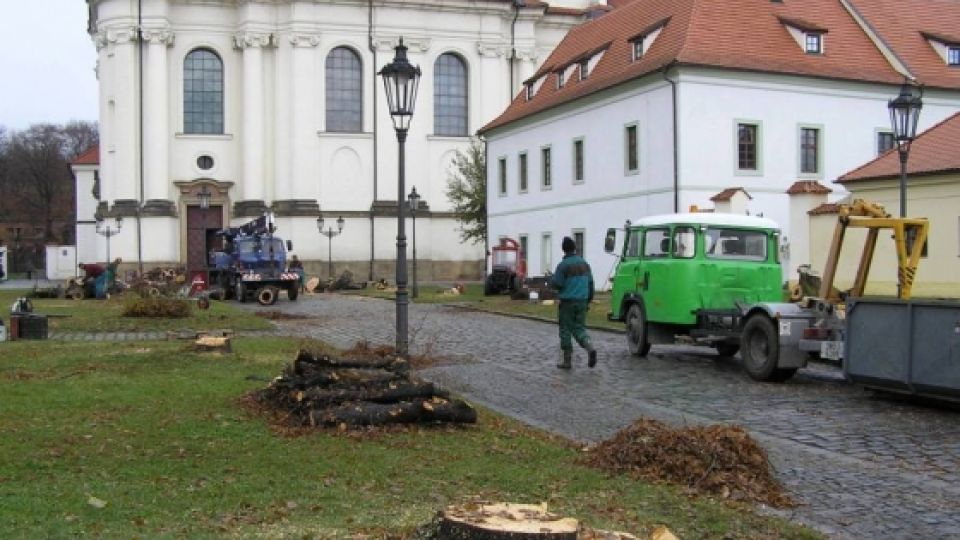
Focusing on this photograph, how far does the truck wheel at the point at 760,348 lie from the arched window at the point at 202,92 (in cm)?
5014

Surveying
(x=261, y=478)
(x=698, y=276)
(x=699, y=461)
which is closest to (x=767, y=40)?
(x=698, y=276)

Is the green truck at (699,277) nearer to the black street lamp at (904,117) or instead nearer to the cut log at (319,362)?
the black street lamp at (904,117)

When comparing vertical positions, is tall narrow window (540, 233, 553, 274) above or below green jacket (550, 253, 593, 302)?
above

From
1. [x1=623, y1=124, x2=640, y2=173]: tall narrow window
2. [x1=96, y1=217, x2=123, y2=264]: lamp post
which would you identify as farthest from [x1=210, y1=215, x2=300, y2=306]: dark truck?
[x1=96, y1=217, x2=123, y2=264]: lamp post

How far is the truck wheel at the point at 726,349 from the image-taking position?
1694 centimetres

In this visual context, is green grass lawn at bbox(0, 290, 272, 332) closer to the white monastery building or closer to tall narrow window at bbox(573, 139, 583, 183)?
the white monastery building

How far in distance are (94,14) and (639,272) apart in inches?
2072

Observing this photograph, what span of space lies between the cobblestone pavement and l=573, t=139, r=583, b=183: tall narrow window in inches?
871

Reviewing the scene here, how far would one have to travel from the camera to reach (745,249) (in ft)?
58.2

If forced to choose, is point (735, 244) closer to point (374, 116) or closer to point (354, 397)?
point (354, 397)

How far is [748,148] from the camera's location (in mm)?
37438

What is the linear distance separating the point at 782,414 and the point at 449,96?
53857 millimetres

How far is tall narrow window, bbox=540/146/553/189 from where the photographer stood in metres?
45.9

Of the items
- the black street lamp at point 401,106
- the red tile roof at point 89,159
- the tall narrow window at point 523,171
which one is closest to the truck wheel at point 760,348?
the black street lamp at point 401,106
